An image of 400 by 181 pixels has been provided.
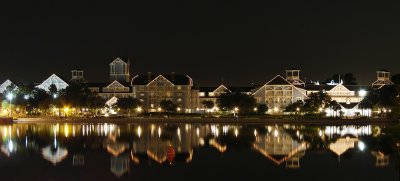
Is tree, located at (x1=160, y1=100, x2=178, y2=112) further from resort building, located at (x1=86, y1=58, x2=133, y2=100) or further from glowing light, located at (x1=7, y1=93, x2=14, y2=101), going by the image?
glowing light, located at (x1=7, y1=93, x2=14, y2=101)

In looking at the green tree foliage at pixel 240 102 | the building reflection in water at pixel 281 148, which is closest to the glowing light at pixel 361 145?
the building reflection in water at pixel 281 148

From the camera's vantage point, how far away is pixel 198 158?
32.6 meters

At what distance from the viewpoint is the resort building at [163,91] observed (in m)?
100

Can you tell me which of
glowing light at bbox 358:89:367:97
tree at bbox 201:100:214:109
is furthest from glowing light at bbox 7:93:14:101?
glowing light at bbox 358:89:367:97

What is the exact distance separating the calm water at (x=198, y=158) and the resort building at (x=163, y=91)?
53748 mm

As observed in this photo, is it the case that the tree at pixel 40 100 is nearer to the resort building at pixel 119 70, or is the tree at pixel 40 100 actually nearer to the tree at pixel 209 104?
the resort building at pixel 119 70

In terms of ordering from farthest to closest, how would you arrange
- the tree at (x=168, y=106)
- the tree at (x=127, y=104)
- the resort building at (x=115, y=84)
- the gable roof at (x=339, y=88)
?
the resort building at (x=115, y=84) < the gable roof at (x=339, y=88) < the tree at (x=168, y=106) < the tree at (x=127, y=104)

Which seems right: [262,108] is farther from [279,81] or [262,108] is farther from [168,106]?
[168,106]

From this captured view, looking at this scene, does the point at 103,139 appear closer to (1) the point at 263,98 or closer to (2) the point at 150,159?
(2) the point at 150,159

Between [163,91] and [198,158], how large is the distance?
68.1 metres

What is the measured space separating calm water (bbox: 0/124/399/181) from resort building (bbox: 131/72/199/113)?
53.7 meters

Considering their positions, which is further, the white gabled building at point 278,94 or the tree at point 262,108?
the white gabled building at point 278,94

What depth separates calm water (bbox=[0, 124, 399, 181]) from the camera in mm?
26578

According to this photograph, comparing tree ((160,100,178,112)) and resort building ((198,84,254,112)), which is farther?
resort building ((198,84,254,112))
